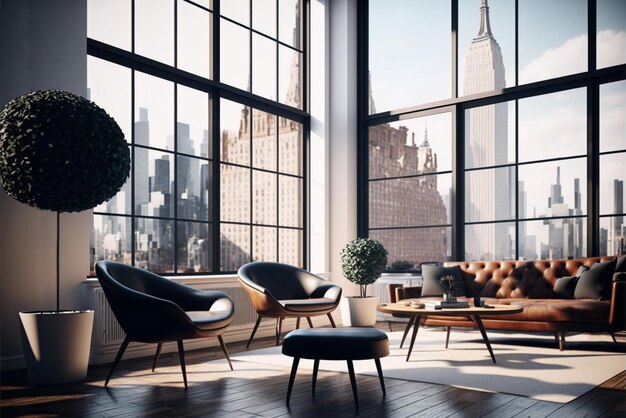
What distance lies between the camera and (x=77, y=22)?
184 inches

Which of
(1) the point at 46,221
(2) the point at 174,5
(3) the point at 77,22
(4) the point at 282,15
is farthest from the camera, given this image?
(4) the point at 282,15

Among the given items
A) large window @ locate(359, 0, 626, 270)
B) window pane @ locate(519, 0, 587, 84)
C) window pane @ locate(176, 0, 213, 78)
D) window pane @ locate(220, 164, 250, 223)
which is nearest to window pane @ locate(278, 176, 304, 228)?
window pane @ locate(220, 164, 250, 223)

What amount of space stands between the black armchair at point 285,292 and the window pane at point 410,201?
1987mm

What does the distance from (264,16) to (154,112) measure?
227 cm

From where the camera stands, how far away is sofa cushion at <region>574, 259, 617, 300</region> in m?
5.05

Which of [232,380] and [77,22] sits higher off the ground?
[77,22]

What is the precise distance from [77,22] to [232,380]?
3.16 metres

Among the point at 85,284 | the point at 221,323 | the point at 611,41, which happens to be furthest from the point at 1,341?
the point at 611,41

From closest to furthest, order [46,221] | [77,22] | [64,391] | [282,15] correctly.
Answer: [64,391], [46,221], [77,22], [282,15]

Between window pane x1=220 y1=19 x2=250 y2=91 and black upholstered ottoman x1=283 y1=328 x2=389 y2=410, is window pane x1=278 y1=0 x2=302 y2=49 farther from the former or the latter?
black upholstered ottoman x1=283 y1=328 x2=389 y2=410

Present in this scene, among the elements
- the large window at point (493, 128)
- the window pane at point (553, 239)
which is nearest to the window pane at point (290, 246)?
the large window at point (493, 128)

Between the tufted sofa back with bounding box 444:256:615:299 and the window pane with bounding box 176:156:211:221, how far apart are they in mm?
2915

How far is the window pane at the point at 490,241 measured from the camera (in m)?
6.58

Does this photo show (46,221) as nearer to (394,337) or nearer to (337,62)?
(394,337)
